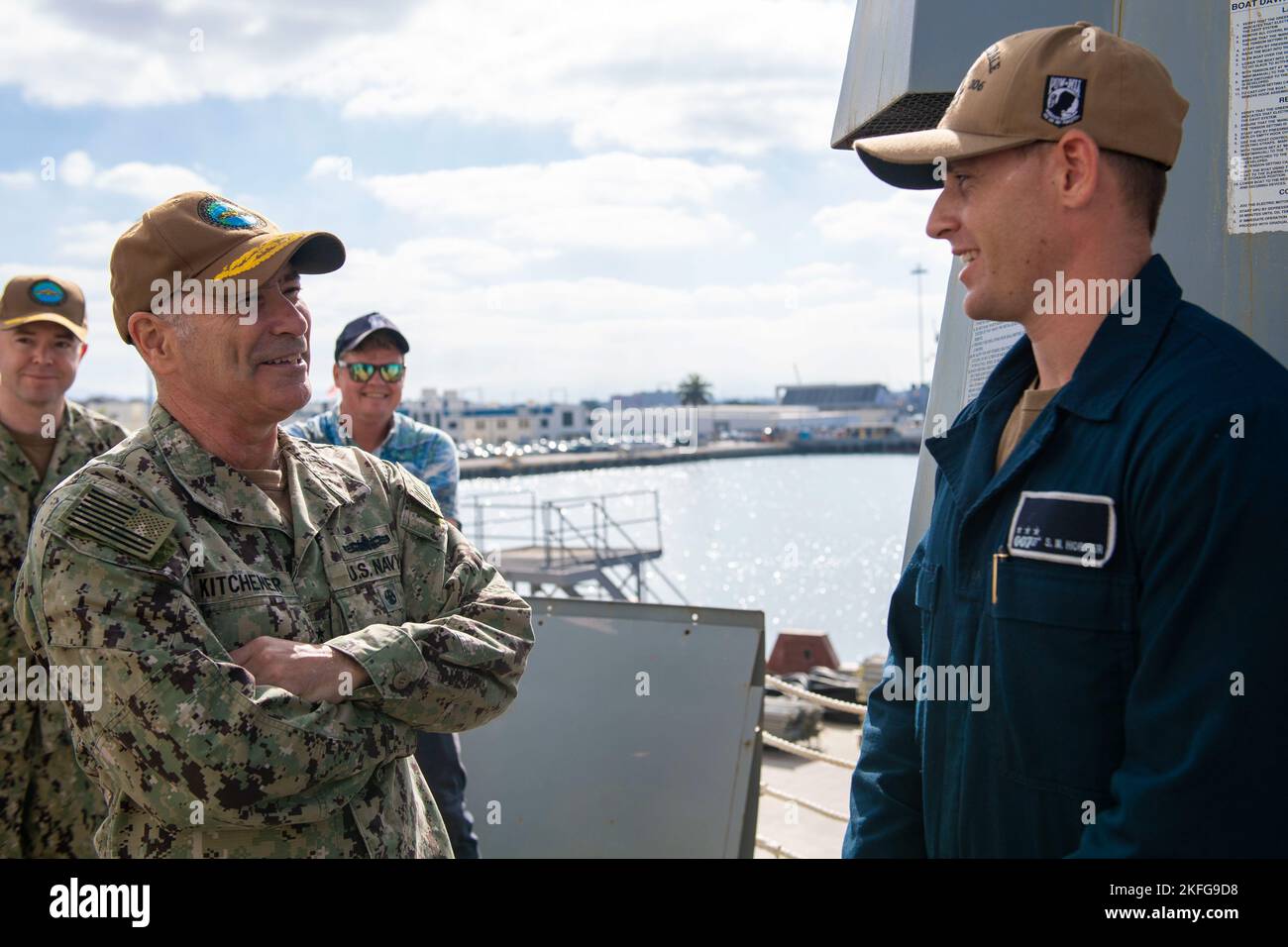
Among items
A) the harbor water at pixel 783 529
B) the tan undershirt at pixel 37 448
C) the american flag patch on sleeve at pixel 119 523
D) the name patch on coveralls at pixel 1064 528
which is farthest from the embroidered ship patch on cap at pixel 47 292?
the harbor water at pixel 783 529

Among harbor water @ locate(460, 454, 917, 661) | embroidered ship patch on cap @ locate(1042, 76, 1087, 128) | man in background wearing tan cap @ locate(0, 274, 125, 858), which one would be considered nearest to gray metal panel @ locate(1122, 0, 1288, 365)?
embroidered ship patch on cap @ locate(1042, 76, 1087, 128)

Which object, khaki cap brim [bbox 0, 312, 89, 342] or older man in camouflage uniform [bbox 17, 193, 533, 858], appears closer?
older man in camouflage uniform [bbox 17, 193, 533, 858]

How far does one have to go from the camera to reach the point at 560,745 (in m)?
4.23

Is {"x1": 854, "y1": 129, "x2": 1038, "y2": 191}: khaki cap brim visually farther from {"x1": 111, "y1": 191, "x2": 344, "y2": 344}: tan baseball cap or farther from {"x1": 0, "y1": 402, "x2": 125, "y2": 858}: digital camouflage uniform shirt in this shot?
{"x1": 0, "y1": 402, "x2": 125, "y2": 858}: digital camouflage uniform shirt

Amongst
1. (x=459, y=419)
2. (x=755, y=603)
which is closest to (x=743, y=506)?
(x=459, y=419)

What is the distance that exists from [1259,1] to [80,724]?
295cm

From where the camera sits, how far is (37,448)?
3.64m

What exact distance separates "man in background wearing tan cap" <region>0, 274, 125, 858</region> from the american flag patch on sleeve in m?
1.62

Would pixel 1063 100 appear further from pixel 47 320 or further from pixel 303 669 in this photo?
pixel 47 320

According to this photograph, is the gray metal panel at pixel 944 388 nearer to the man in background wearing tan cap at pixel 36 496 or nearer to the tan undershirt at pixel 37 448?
the man in background wearing tan cap at pixel 36 496

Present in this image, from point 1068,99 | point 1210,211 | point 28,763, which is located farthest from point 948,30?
point 28,763

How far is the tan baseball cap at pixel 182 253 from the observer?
209cm

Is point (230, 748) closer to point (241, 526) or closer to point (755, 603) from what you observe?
point (241, 526)

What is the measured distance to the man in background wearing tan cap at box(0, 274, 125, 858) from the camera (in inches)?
130
